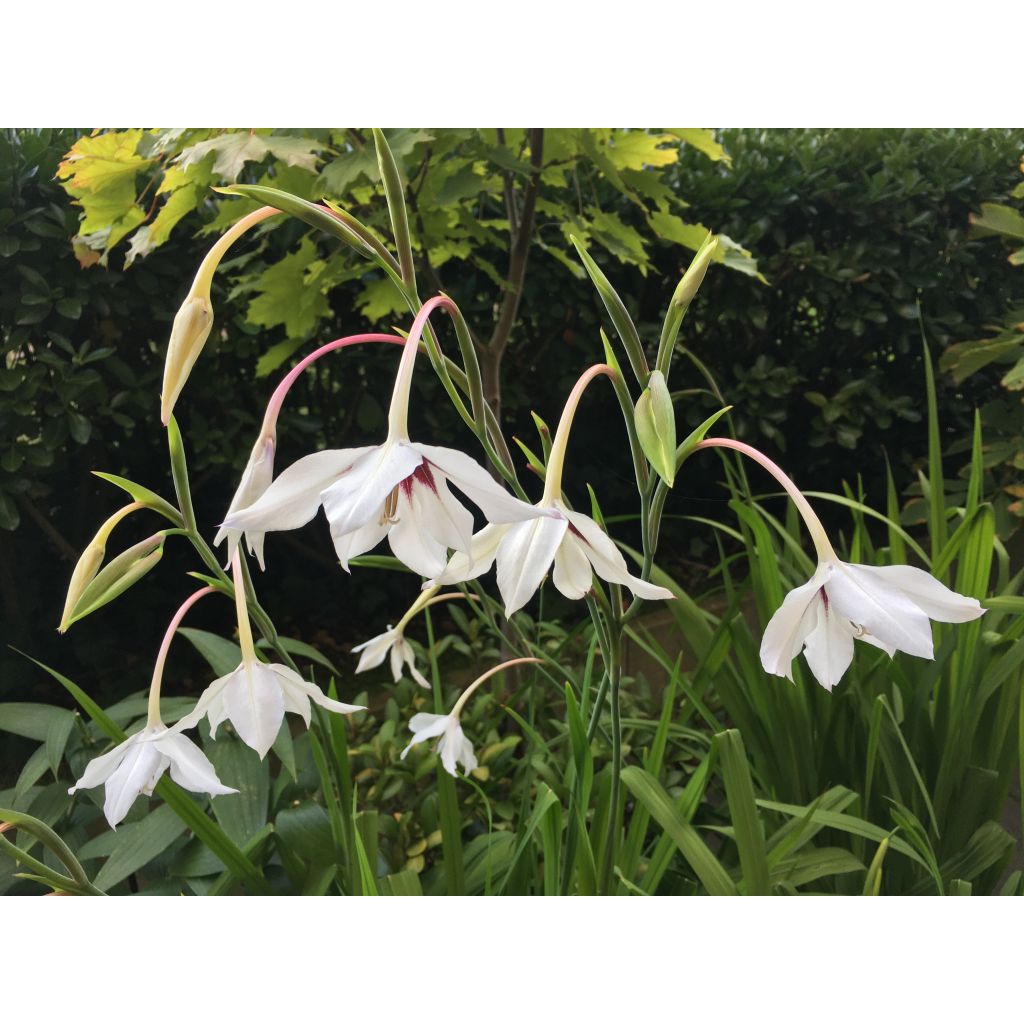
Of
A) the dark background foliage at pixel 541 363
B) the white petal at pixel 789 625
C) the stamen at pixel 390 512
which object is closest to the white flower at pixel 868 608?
the white petal at pixel 789 625

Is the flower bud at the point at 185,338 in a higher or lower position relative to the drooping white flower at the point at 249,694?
higher

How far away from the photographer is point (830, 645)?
500mm

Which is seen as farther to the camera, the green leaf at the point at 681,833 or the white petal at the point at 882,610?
the green leaf at the point at 681,833

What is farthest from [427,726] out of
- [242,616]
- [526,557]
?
Answer: [526,557]

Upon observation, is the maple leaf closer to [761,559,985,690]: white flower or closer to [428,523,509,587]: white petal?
[428,523,509,587]: white petal

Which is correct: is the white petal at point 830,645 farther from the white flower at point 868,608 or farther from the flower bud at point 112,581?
the flower bud at point 112,581

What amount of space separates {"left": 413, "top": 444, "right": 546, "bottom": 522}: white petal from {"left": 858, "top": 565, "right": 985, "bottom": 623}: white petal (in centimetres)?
21

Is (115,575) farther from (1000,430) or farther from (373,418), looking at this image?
(1000,430)

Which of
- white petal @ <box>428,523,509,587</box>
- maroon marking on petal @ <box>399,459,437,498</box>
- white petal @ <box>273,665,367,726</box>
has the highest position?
maroon marking on petal @ <box>399,459,437,498</box>

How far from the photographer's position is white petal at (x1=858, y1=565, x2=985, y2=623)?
45cm

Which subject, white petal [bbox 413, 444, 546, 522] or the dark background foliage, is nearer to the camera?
white petal [bbox 413, 444, 546, 522]

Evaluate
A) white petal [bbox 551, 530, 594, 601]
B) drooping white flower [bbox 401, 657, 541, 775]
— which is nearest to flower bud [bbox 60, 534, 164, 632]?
white petal [bbox 551, 530, 594, 601]

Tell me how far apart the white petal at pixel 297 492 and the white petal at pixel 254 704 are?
6.4 inches

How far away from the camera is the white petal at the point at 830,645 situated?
0.49m
